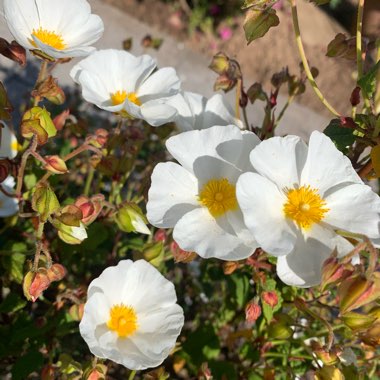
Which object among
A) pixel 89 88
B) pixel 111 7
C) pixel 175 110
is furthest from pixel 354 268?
pixel 111 7

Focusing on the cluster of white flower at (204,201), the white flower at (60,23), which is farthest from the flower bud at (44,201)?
the white flower at (60,23)

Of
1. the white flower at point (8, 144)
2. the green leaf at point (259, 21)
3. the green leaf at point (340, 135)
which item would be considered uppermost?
the green leaf at point (259, 21)

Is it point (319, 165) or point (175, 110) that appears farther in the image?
point (175, 110)

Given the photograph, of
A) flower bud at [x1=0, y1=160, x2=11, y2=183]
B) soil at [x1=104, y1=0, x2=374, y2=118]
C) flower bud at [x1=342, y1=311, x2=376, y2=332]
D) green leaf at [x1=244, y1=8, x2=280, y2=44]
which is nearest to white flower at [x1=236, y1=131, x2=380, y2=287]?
flower bud at [x1=342, y1=311, x2=376, y2=332]

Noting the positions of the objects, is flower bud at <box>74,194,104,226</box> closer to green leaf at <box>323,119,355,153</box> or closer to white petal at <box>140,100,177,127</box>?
white petal at <box>140,100,177,127</box>

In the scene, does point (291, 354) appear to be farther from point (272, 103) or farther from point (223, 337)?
point (272, 103)

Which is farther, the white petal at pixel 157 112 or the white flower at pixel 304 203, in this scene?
the white petal at pixel 157 112

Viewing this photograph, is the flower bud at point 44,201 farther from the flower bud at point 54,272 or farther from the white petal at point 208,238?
the white petal at point 208,238
